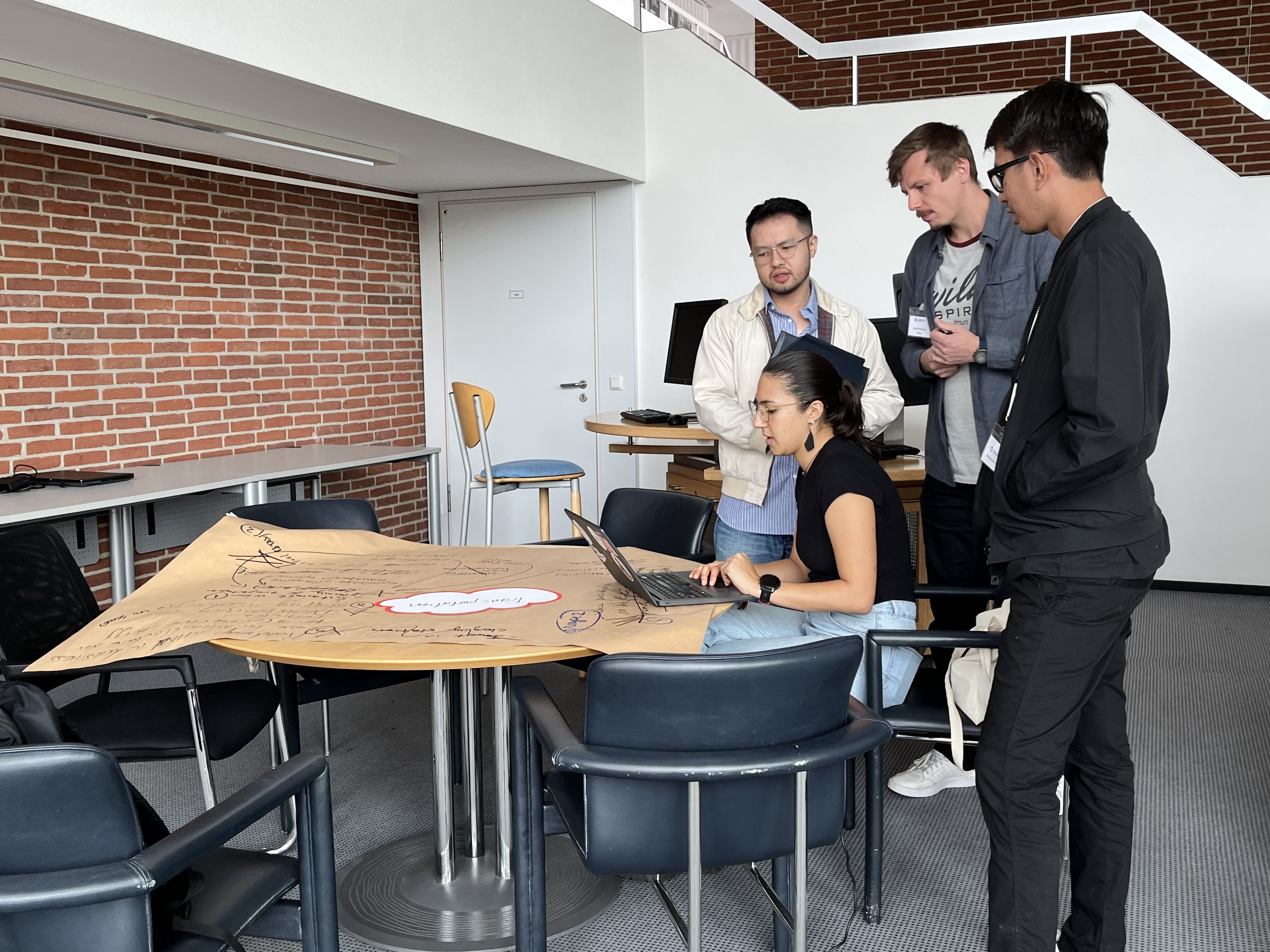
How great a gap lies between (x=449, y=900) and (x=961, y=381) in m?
1.74

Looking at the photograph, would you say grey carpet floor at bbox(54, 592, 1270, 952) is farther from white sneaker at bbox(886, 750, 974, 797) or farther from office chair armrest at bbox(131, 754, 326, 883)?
office chair armrest at bbox(131, 754, 326, 883)

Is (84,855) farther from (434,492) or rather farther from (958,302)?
(434,492)

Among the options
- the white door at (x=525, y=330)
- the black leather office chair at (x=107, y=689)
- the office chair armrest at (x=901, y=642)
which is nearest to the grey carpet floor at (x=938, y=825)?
the black leather office chair at (x=107, y=689)

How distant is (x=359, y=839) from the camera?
Answer: 8.98 ft

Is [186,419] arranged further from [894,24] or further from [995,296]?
[894,24]

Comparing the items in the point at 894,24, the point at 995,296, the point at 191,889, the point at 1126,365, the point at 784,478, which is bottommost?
the point at 191,889

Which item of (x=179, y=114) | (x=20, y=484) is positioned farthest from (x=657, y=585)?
(x=179, y=114)

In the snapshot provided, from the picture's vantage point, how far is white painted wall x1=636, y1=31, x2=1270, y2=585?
5.24 m

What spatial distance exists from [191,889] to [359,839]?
3.95 feet

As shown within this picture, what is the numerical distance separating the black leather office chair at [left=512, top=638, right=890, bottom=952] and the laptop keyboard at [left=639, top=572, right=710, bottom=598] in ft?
1.22

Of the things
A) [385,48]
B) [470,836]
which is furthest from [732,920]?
[385,48]

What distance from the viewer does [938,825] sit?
2783mm

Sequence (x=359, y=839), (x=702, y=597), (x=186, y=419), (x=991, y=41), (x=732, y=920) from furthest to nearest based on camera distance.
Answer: (x=991, y=41) < (x=186, y=419) < (x=359, y=839) < (x=732, y=920) < (x=702, y=597)

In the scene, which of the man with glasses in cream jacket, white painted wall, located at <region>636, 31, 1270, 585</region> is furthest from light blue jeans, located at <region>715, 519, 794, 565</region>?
white painted wall, located at <region>636, 31, 1270, 585</region>
